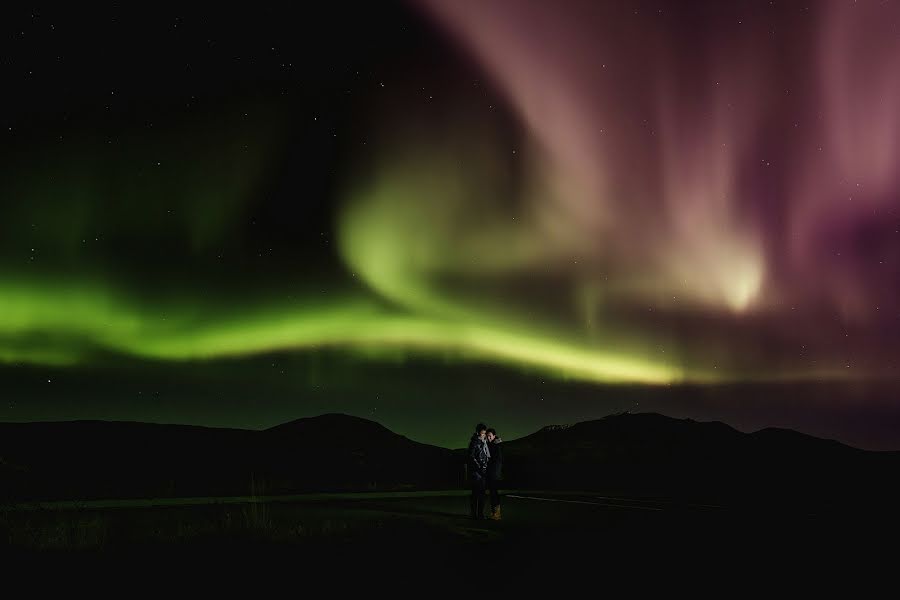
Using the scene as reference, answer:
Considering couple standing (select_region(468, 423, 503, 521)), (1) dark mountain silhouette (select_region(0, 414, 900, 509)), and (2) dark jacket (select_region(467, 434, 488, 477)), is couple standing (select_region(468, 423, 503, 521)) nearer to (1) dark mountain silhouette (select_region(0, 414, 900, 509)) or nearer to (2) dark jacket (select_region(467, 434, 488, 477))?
(2) dark jacket (select_region(467, 434, 488, 477))

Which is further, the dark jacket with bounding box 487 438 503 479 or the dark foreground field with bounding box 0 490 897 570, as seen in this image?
the dark jacket with bounding box 487 438 503 479

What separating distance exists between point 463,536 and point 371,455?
102013mm

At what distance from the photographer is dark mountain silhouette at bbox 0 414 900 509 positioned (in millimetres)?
64438

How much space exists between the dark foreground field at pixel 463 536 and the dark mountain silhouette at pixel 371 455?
1152 inches

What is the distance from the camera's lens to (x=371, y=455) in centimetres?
11650

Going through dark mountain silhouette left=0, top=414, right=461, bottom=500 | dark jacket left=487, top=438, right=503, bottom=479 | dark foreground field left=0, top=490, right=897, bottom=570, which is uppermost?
dark mountain silhouette left=0, top=414, right=461, bottom=500

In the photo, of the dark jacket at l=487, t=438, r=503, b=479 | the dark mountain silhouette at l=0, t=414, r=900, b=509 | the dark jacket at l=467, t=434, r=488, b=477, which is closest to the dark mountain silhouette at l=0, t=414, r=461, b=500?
the dark mountain silhouette at l=0, t=414, r=900, b=509

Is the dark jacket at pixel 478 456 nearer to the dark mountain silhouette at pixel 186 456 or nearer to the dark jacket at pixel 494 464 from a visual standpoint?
the dark jacket at pixel 494 464

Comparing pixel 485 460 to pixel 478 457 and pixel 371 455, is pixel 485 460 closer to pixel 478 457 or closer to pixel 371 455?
pixel 478 457

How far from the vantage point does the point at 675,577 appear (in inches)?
405

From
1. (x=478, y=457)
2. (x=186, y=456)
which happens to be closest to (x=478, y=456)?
(x=478, y=457)

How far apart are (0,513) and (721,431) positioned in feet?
463

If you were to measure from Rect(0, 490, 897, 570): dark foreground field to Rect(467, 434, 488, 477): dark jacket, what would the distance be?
109 centimetres

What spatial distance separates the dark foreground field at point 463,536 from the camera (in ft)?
42.0
